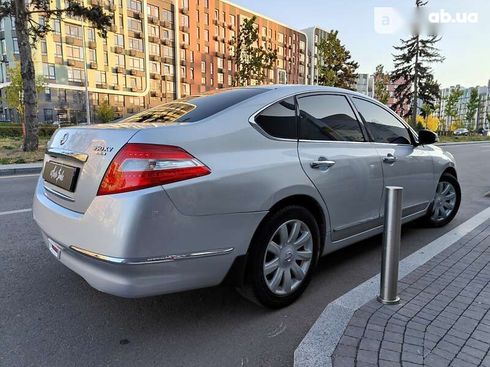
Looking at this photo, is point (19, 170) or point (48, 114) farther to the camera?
point (48, 114)

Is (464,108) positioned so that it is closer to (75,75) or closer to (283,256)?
(75,75)

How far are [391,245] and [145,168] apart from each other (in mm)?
1751

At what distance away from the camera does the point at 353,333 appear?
7.90 ft

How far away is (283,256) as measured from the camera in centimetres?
288

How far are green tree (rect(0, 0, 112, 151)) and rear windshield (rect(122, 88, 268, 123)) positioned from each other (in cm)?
1372

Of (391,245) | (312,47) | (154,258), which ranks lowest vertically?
(391,245)

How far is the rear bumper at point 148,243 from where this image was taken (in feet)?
7.29

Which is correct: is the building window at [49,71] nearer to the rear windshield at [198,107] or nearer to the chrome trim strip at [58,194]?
the rear windshield at [198,107]

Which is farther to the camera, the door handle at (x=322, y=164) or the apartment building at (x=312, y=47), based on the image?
the apartment building at (x=312, y=47)

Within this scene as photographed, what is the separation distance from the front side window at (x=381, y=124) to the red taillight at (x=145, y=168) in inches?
83.1

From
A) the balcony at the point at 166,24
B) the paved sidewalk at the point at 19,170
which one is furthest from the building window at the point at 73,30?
the paved sidewalk at the point at 19,170

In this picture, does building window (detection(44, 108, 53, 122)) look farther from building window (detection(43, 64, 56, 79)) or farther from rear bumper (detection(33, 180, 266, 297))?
rear bumper (detection(33, 180, 266, 297))

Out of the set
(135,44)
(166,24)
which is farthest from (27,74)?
(166,24)

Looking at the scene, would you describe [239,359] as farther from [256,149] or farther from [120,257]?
[256,149]
